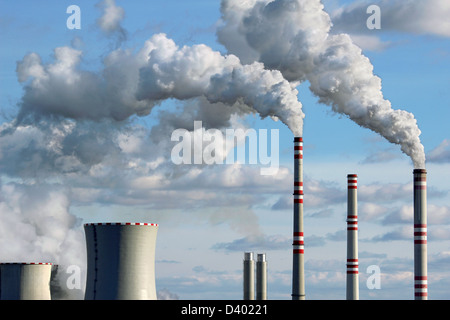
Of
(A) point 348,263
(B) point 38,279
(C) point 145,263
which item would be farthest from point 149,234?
(A) point 348,263

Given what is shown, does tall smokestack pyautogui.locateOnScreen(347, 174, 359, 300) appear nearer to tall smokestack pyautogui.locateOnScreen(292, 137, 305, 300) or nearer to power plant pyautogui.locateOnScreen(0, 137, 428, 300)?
power plant pyautogui.locateOnScreen(0, 137, 428, 300)

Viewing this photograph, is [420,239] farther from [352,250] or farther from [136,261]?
[136,261]

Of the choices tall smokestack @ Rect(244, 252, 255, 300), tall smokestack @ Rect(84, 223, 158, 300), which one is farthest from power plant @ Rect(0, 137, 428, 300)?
tall smokestack @ Rect(244, 252, 255, 300)

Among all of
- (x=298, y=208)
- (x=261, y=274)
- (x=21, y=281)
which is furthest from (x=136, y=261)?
(x=261, y=274)
